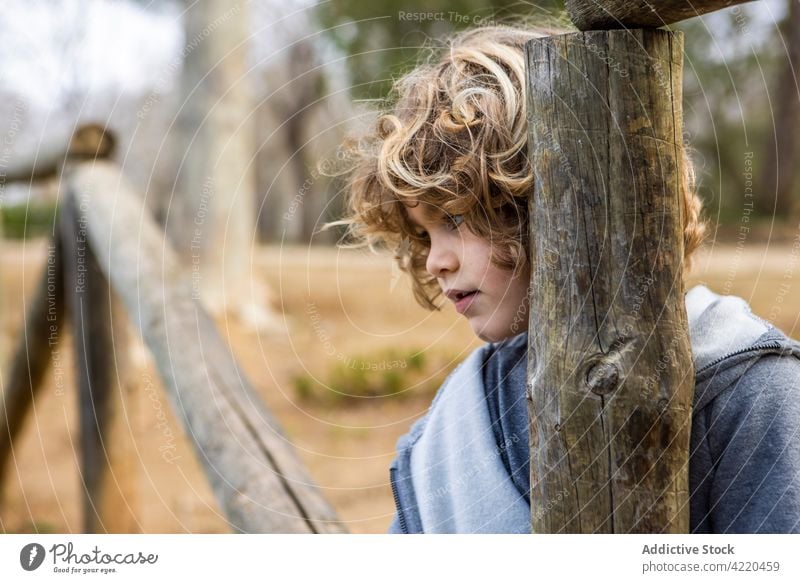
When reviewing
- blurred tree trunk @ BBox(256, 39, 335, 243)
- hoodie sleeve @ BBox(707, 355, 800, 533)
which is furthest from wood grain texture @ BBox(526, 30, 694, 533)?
blurred tree trunk @ BBox(256, 39, 335, 243)

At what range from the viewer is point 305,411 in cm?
446

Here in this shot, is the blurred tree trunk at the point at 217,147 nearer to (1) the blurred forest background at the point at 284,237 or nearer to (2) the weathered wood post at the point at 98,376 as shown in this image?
(1) the blurred forest background at the point at 284,237

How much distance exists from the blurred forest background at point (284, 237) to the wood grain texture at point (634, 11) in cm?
67

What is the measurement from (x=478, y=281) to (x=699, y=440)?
1.14ft

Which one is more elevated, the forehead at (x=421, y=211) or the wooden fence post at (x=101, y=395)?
the forehead at (x=421, y=211)

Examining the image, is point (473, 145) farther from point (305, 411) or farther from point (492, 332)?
point (305, 411)

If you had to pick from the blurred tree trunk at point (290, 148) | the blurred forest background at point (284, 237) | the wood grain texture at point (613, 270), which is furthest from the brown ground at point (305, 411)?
the blurred tree trunk at point (290, 148)

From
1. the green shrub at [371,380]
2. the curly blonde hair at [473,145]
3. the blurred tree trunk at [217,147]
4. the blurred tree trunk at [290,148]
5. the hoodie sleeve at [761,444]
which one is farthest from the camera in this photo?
the blurred tree trunk at [290,148]

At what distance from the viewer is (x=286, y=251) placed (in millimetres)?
10133

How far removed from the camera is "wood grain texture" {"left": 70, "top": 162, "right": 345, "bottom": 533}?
1.29 m

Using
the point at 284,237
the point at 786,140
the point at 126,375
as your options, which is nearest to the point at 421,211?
the point at 126,375

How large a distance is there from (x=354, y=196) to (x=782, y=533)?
31.7 inches

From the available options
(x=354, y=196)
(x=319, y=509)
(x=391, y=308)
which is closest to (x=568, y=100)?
(x=354, y=196)

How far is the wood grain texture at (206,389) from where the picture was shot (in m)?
1.29
